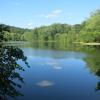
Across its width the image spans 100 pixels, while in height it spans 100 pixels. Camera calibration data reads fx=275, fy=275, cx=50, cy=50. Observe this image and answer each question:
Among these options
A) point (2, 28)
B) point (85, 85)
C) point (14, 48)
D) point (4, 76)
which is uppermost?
point (2, 28)

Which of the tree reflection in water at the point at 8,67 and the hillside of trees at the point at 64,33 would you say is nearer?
the tree reflection in water at the point at 8,67

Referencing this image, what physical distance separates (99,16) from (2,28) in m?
88.1

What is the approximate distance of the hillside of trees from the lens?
827 cm

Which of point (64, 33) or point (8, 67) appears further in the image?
point (64, 33)

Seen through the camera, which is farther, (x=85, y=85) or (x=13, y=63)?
(x=85, y=85)

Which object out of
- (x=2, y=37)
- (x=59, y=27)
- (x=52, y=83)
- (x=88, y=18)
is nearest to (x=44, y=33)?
(x=59, y=27)

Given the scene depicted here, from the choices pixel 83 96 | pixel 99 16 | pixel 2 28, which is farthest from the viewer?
pixel 99 16

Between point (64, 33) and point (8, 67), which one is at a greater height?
point (64, 33)

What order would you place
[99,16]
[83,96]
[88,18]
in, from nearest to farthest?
[83,96], [99,16], [88,18]

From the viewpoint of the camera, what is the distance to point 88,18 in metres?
102

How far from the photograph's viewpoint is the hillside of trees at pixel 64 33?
8.27m

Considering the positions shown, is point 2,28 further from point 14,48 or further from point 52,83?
point 52,83

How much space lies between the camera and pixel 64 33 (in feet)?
530

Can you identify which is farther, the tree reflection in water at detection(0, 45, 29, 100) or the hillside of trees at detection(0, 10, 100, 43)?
the hillside of trees at detection(0, 10, 100, 43)
